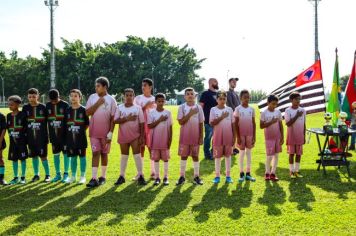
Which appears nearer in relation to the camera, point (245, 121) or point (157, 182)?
point (157, 182)

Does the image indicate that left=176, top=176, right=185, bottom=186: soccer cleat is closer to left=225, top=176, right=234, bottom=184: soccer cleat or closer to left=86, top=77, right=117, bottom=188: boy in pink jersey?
left=225, top=176, right=234, bottom=184: soccer cleat

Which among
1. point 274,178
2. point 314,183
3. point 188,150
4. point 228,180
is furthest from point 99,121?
point 314,183

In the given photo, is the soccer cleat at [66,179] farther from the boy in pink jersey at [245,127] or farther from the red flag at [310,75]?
the red flag at [310,75]

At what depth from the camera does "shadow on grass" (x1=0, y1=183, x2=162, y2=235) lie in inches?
211

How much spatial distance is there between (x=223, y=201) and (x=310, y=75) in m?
4.94

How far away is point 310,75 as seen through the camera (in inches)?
388

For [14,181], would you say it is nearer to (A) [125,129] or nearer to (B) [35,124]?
(B) [35,124]

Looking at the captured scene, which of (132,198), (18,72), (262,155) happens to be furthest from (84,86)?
(132,198)

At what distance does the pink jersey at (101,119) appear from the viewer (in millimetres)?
7285

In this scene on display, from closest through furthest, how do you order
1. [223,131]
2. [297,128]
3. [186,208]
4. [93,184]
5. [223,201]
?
[186,208] → [223,201] → [93,184] → [223,131] → [297,128]

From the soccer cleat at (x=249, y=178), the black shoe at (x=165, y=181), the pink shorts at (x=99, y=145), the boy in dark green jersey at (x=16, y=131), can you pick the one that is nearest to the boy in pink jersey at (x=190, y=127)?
the black shoe at (x=165, y=181)

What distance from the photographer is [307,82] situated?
9.83 meters

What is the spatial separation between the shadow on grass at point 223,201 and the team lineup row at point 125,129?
62 centimetres

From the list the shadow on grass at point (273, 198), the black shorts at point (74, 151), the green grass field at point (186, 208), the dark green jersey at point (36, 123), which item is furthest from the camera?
the dark green jersey at point (36, 123)
